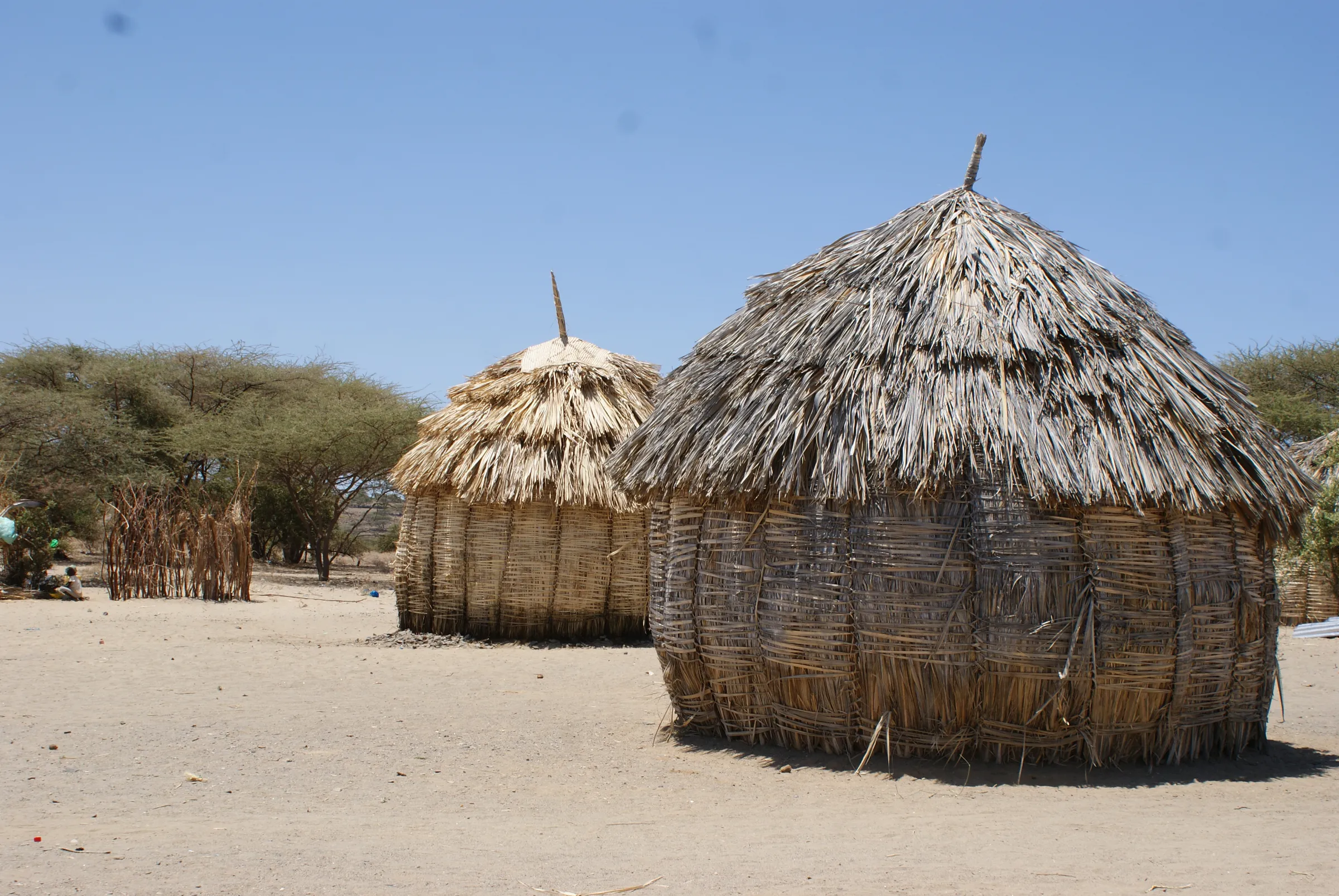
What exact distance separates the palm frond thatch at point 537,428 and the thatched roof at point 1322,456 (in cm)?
943

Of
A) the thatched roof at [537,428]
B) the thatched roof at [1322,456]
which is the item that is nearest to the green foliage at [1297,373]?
the thatched roof at [1322,456]

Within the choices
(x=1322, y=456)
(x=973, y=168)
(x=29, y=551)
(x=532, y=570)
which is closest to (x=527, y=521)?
(x=532, y=570)

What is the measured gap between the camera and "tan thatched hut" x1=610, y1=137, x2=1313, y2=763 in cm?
602

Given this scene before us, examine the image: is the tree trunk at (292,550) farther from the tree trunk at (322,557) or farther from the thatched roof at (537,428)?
the thatched roof at (537,428)

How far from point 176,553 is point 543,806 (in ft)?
42.2

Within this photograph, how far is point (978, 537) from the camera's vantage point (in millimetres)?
6051

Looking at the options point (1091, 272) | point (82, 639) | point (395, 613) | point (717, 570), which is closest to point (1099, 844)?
point (717, 570)

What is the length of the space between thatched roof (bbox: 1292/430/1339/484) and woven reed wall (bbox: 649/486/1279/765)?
33.6 ft

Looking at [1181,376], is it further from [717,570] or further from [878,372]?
[717,570]

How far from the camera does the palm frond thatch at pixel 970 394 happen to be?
6059 millimetres

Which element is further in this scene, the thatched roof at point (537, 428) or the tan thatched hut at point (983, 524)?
the thatched roof at point (537, 428)

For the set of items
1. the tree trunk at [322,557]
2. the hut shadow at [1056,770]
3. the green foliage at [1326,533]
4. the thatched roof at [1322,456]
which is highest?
the thatched roof at [1322,456]

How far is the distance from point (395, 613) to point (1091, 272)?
40.3 ft

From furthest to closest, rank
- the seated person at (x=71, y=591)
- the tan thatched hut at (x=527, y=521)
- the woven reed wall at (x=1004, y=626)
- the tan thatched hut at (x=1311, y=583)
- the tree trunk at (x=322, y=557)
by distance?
the tree trunk at (x=322, y=557), the seated person at (x=71, y=591), the tan thatched hut at (x=1311, y=583), the tan thatched hut at (x=527, y=521), the woven reed wall at (x=1004, y=626)
